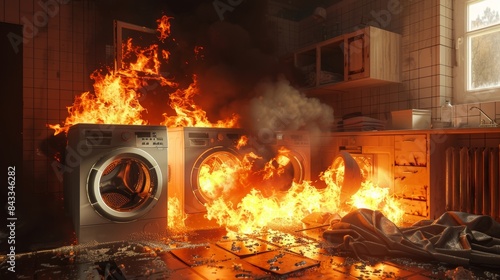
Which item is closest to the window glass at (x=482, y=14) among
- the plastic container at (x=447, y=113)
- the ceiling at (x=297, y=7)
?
the plastic container at (x=447, y=113)

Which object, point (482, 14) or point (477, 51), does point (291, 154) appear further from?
point (482, 14)

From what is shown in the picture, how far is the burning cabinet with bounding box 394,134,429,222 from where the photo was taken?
372 cm

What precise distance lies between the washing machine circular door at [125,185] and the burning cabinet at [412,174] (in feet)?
8.58

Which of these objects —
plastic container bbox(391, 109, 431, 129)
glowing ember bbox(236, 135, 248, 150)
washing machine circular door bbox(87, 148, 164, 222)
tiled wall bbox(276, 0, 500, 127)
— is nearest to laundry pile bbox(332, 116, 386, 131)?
plastic container bbox(391, 109, 431, 129)

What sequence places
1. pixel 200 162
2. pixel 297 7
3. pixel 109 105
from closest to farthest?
pixel 200 162, pixel 109 105, pixel 297 7

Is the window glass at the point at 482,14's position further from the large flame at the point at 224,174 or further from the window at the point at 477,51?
the large flame at the point at 224,174

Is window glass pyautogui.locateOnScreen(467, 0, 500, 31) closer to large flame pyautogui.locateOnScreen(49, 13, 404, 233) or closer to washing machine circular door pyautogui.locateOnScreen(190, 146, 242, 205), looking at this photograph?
large flame pyautogui.locateOnScreen(49, 13, 404, 233)

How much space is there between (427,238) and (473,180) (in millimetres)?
1180

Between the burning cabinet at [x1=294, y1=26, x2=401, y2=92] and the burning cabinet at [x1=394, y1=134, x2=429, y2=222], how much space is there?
3.14ft

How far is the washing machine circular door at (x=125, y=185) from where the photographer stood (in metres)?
3.20

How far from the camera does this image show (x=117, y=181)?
12.4 feet

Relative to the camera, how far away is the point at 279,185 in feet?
14.6

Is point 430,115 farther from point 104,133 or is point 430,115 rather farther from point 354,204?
point 104,133

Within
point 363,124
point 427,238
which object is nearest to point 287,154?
point 363,124
